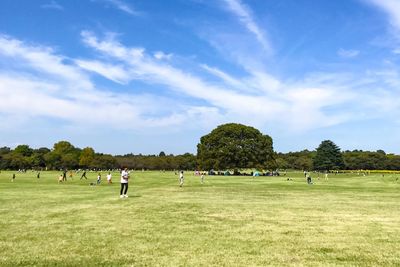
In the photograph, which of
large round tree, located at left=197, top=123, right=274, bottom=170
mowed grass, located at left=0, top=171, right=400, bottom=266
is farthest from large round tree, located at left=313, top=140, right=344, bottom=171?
mowed grass, located at left=0, top=171, right=400, bottom=266

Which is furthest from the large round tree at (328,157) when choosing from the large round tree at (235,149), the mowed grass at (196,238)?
the mowed grass at (196,238)

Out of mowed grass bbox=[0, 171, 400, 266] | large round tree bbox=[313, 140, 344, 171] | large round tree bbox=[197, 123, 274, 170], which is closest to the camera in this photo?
mowed grass bbox=[0, 171, 400, 266]

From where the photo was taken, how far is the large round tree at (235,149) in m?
123

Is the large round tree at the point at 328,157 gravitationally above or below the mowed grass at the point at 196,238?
above

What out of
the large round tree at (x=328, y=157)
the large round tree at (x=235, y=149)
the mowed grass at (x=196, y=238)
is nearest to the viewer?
the mowed grass at (x=196, y=238)

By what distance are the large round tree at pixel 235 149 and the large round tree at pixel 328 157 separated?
6920cm

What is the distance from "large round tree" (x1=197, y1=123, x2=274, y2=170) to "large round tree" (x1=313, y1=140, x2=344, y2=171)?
69197 mm

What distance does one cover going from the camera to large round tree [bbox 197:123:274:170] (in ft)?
403

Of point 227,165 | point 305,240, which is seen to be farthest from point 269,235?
point 227,165

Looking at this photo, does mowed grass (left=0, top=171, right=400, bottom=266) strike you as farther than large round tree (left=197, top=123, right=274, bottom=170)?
No

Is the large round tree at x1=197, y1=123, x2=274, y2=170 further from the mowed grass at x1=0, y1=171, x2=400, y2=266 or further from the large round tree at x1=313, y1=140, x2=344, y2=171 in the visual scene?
the mowed grass at x1=0, y1=171, x2=400, y2=266

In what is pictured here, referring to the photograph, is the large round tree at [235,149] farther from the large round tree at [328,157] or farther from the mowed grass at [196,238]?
the mowed grass at [196,238]

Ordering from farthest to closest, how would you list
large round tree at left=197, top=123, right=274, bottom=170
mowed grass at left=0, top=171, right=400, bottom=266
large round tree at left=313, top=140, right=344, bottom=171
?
large round tree at left=313, top=140, right=344, bottom=171, large round tree at left=197, top=123, right=274, bottom=170, mowed grass at left=0, top=171, right=400, bottom=266

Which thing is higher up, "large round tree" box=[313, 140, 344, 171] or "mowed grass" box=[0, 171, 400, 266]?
"large round tree" box=[313, 140, 344, 171]
